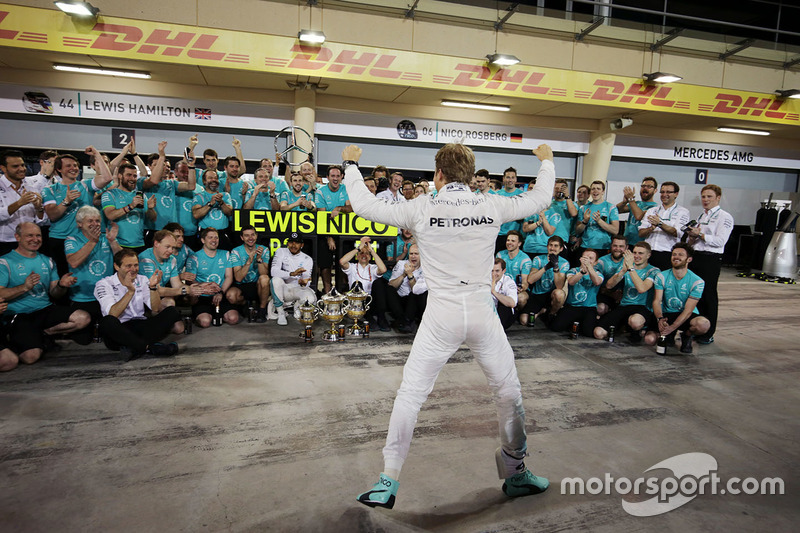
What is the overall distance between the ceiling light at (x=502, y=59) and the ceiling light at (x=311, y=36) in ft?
10.1

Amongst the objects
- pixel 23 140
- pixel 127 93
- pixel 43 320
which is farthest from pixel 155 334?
pixel 23 140

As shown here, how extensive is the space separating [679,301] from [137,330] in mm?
5961

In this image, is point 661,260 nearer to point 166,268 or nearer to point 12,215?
point 166,268

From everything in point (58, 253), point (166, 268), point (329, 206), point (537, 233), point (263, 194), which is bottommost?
point (166, 268)

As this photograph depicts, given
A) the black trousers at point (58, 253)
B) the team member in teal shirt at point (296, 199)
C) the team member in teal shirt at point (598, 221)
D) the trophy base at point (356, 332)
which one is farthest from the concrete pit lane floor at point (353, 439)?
the team member in teal shirt at point (598, 221)

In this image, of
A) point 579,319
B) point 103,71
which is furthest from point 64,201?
point 579,319

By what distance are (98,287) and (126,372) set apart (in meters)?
1.01

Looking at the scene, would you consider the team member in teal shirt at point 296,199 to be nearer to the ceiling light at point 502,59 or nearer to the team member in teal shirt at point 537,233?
the team member in teal shirt at point 537,233

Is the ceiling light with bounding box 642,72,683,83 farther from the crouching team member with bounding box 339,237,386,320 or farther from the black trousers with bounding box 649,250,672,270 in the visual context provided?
the crouching team member with bounding box 339,237,386,320

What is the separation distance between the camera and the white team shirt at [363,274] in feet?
19.6

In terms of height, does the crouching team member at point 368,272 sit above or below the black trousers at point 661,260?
below

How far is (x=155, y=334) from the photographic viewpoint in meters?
4.60

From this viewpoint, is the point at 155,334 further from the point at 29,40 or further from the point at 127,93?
the point at 127,93

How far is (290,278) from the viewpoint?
238 inches
